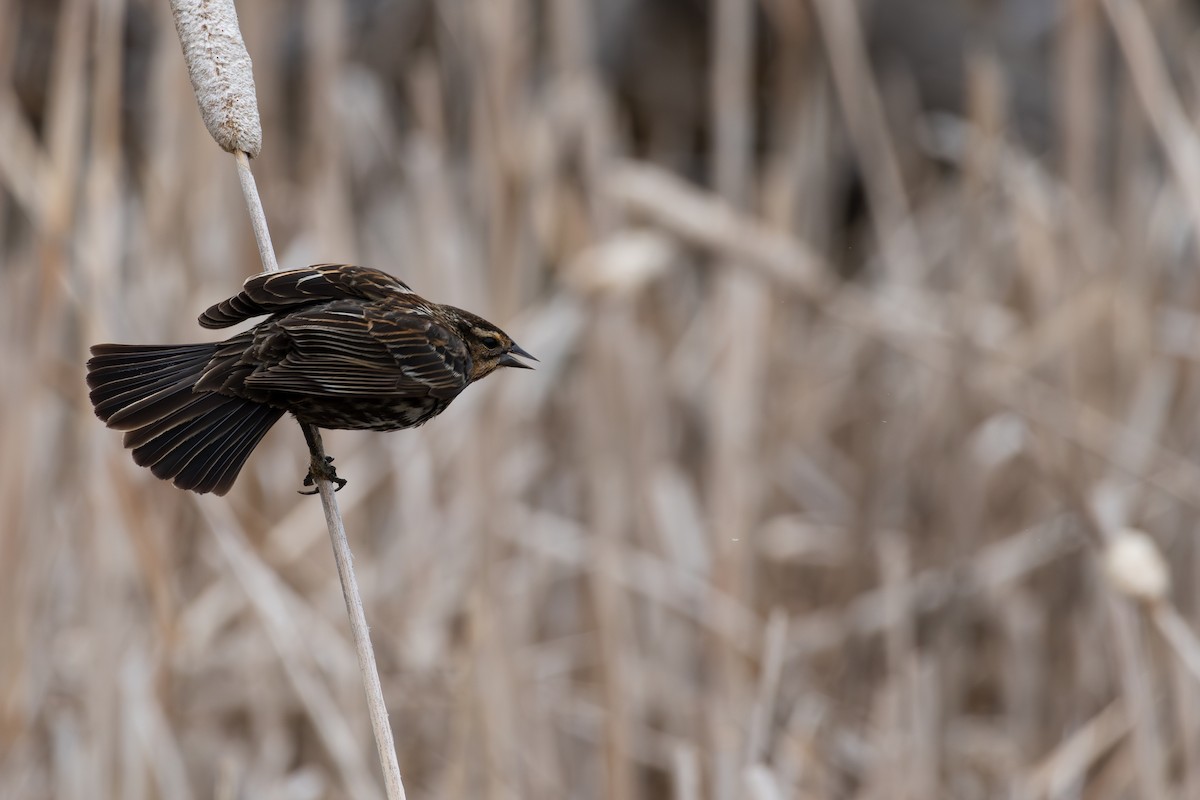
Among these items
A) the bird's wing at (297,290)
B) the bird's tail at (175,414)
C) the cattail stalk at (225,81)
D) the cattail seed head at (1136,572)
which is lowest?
the cattail seed head at (1136,572)

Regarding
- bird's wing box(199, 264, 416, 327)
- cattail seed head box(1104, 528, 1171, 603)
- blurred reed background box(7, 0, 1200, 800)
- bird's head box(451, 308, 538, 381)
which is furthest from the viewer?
blurred reed background box(7, 0, 1200, 800)

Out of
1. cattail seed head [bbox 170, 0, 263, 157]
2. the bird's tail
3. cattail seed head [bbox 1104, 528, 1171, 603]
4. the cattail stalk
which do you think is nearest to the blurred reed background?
cattail seed head [bbox 1104, 528, 1171, 603]

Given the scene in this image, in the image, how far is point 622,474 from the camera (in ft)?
8.66

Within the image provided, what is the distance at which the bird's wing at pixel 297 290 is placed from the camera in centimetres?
114

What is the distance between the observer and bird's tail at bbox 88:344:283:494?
1.14 meters

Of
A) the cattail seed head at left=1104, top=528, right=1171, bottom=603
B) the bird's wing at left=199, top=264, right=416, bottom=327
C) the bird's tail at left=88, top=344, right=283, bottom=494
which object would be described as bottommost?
the cattail seed head at left=1104, top=528, right=1171, bottom=603

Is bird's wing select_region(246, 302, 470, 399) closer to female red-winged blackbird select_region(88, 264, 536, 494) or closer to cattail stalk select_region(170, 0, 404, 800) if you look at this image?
female red-winged blackbird select_region(88, 264, 536, 494)

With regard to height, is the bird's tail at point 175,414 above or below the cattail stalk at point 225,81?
below

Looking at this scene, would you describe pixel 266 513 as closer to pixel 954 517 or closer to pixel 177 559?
pixel 177 559

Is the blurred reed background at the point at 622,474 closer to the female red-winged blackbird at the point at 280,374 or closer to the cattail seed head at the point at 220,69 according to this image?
the female red-winged blackbird at the point at 280,374

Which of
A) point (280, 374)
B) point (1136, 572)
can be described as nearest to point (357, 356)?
point (280, 374)

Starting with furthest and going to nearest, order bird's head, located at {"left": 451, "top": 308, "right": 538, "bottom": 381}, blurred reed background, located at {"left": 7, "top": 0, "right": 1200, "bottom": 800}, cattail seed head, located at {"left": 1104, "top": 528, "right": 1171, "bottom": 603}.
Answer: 1. blurred reed background, located at {"left": 7, "top": 0, "right": 1200, "bottom": 800}
2. cattail seed head, located at {"left": 1104, "top": 528, "right": 1171, "bottom": 603}
3. bird's head, located at {"left": 451, "top": 308, "right": 538, "bottom": 381}


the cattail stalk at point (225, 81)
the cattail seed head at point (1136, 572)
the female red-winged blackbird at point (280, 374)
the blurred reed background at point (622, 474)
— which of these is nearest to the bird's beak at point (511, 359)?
the female red-winged blackbird at point (280, 374)

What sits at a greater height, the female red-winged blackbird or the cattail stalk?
the cattail stalk
